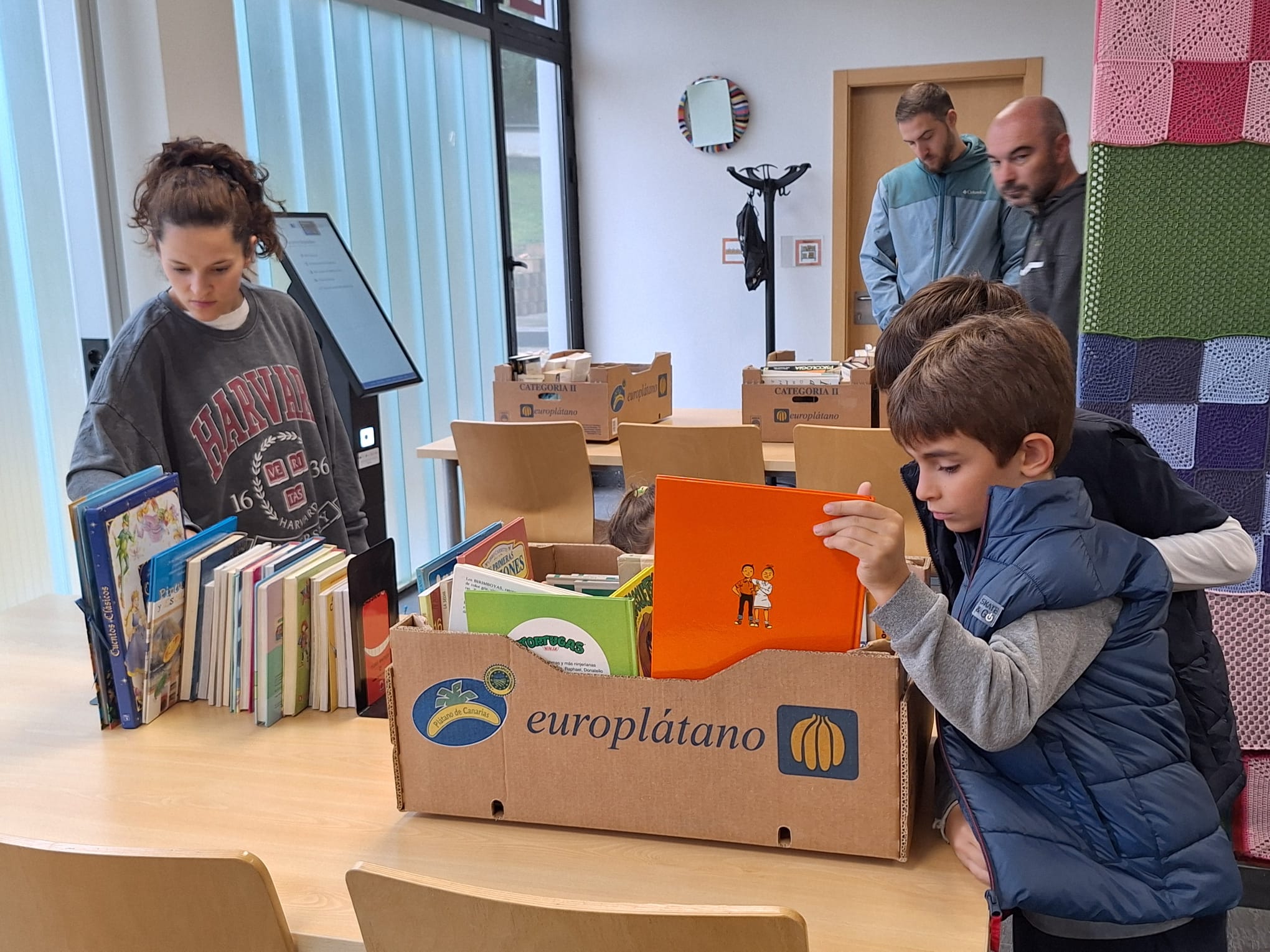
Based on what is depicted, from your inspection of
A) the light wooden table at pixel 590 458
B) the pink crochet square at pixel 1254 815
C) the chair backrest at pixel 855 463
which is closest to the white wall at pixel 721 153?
the light wooden table at pixel 590 458

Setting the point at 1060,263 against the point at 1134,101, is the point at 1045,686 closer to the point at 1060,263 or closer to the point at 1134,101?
the point at 1134,101

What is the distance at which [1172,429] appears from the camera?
2055 mm

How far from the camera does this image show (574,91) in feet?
20.2

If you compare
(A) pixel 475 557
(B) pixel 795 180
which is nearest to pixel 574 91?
(B) pixel 795 180

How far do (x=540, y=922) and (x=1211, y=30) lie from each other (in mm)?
1859

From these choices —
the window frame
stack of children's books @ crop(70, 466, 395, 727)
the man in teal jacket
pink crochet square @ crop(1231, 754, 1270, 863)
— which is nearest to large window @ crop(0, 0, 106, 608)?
stack of children's books @ crop(70, 466, 395, 727)

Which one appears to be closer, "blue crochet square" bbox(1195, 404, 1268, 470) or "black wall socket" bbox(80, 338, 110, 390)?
"blue crochet square" bbox(1195, 404, 1268, 470)

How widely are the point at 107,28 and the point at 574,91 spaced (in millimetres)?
3481

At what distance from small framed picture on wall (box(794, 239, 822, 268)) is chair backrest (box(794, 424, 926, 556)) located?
9.84ft

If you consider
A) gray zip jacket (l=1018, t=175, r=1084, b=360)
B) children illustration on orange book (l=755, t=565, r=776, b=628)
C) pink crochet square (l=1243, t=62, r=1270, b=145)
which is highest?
pink crochet square (l=1243, t=62, r=1270, b=145)

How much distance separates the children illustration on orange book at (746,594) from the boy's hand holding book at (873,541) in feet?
0.32

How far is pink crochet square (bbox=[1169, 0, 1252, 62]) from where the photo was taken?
1.90 m

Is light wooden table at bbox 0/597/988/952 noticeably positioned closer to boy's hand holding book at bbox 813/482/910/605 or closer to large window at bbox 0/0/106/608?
boy's hand holding book at bbox 813/482/910/605

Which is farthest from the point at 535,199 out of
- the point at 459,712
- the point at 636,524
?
the point at 459,712
